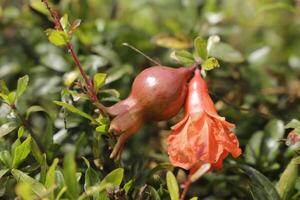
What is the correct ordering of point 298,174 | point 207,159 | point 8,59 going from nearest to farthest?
point 207,159 < point 298,174 < point 8,59

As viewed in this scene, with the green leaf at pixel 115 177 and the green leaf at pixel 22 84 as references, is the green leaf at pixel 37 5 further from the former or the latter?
the green leaf at pixel 115 177

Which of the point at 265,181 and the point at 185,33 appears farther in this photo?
the point at 185,33

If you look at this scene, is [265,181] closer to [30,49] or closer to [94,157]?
[94,157]

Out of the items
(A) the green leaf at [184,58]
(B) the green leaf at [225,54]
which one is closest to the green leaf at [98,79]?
(A) the green leaf at [184,58]

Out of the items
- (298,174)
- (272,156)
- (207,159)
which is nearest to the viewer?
(207,159)

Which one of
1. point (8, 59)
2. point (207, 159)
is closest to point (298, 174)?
point (207, 159)

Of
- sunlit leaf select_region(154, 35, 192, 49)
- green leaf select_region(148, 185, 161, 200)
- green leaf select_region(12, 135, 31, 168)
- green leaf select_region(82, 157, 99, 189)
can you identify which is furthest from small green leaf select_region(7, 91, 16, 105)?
sunlit leaf select_region(154, 35, 192, 49)

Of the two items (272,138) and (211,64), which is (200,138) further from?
(272,138)
